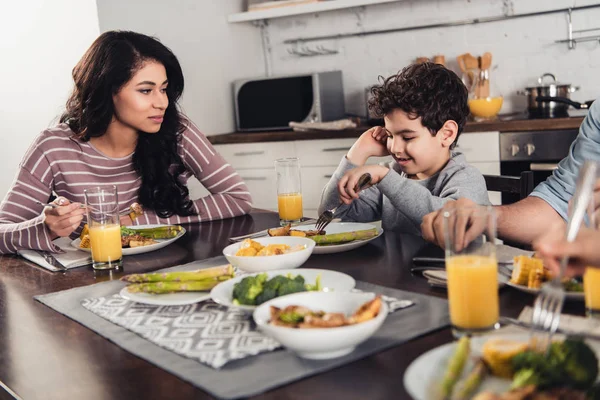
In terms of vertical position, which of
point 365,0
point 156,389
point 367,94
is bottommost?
point 156,389

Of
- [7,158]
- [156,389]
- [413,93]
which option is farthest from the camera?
[7,158]

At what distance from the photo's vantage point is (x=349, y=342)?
0.94m

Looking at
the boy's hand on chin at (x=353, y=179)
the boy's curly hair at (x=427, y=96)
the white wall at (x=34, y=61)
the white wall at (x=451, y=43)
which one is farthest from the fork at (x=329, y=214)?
the white wall at (x=451, y=43)

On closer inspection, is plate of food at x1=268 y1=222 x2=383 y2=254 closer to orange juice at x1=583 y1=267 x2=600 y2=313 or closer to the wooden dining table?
the wooden dining table

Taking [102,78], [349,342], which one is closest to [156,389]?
[349,342]

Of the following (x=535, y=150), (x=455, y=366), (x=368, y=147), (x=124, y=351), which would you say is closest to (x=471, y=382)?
(x=455, y=366)

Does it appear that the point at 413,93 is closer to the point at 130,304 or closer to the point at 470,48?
the point at 130,304

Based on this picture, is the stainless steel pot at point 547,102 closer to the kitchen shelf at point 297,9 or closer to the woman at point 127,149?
the kitchen shelf at point 297,9

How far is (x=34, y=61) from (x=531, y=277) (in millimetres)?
3340

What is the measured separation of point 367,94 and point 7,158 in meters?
2.07

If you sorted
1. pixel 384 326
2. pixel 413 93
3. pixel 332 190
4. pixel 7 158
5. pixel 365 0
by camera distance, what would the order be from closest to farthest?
pixel 384 326 < pixel 413 93 < pixel 332 190 < pixel 7 158 < pixel 365 0

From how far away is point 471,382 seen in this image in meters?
0.79

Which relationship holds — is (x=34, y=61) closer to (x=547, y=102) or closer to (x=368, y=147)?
(x=368, y=147)

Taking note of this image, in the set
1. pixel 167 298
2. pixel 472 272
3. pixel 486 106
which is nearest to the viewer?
pixel 472 272
